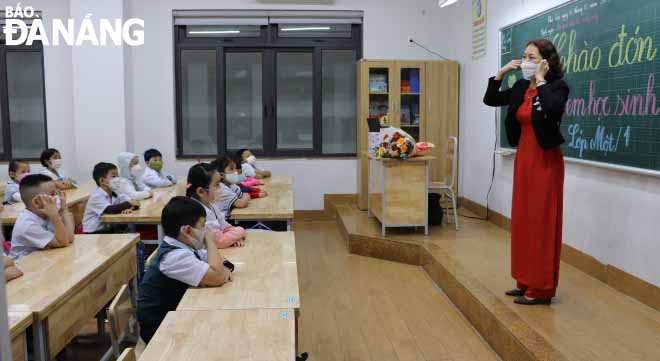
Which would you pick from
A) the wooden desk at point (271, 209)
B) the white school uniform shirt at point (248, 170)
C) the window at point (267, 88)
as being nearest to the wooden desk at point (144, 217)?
the wooden desk at point (271, 209)

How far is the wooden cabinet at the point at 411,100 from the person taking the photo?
759 centimetres

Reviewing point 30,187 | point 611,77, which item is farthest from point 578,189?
point 30,187

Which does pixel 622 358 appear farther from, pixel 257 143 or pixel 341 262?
pixel 257 143

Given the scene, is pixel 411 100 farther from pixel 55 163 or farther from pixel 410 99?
pixel 55 163

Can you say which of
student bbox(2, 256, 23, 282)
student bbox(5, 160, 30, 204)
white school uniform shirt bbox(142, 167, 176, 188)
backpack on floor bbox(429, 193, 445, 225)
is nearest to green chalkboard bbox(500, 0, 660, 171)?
backpack on floor bbox(429, 193, 445, 225)

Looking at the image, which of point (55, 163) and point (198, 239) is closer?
point (198, 239)

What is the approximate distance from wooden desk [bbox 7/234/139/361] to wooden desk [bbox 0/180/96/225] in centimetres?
139

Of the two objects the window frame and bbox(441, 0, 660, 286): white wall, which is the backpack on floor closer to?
bbox(441, 0, 660, 286): white wall

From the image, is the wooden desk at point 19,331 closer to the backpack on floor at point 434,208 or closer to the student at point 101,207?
the student at point 101,207

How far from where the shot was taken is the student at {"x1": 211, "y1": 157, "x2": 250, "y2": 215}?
14.5 feet

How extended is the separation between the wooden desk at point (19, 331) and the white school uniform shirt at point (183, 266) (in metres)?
0.54

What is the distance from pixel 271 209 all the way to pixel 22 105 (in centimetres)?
528

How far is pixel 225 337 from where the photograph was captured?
194 centimetres

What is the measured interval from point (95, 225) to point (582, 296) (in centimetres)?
343
